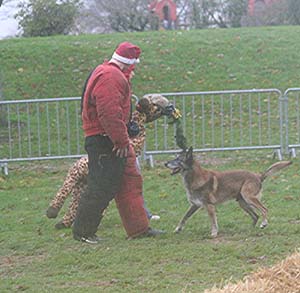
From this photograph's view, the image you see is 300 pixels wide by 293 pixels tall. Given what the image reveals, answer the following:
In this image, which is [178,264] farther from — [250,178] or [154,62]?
[154,62]

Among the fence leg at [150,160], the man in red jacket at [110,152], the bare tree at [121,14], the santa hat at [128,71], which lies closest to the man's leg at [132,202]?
the man in red jacket at [110,152]

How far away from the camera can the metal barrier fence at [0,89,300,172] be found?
13594 mm

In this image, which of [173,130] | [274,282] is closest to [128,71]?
[274,282]

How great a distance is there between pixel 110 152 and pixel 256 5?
93.0ft

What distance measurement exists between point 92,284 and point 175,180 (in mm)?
5338

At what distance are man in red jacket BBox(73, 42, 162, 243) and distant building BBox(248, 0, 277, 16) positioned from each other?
25986 mm

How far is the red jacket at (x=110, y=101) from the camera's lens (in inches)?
307

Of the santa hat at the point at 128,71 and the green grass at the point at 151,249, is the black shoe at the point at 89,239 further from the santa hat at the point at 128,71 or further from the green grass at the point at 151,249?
the santa hat at the point at 128,71

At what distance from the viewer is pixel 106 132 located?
25.9 ft

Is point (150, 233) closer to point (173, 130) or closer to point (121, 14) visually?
point (173, 130)

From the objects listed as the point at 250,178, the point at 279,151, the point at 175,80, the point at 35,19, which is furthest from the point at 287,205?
the point at 35,19

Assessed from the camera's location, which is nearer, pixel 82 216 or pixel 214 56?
pixel 82 216

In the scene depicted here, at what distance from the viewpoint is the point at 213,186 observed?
857cm

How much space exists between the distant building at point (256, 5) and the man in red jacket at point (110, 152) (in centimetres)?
2599
